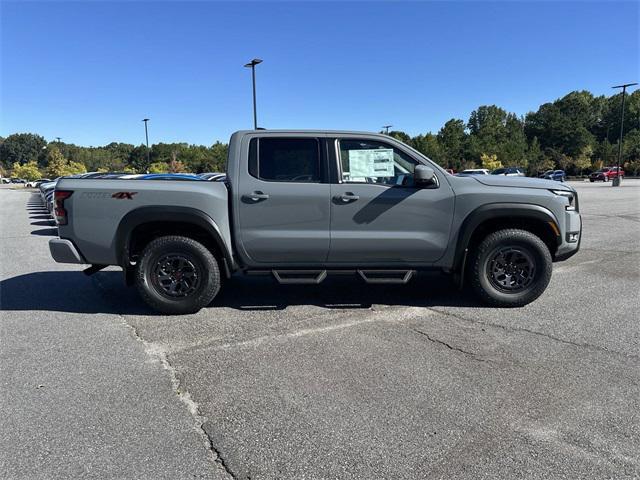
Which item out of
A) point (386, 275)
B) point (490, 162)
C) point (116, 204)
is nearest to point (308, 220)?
point (386, 275)

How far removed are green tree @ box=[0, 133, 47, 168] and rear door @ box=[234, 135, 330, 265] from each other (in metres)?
155

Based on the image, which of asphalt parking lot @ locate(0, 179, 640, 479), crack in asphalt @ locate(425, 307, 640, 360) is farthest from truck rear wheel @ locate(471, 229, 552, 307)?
crack in asphalt @ locate(425, 307, 640, 360)

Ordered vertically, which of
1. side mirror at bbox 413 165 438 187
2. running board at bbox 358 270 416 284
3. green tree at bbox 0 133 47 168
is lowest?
running board at bbox 358 270 416 284

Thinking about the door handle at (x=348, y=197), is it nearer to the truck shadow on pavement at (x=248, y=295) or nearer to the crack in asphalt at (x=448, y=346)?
the truck shadow on pavement at (x=248, y=295)

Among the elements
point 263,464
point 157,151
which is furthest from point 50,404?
point 157,151

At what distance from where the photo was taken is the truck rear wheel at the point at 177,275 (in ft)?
16.7

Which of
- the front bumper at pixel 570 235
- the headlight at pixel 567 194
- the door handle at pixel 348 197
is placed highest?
the door handle at pixel 348 197

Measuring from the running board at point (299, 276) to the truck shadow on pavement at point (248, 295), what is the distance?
479 millimetres

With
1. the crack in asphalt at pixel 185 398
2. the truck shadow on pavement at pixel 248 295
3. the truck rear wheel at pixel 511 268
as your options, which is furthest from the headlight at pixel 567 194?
the crack in asphalt at pixel 185 398

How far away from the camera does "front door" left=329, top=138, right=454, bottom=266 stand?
5.09 metres

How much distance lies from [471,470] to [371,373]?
128 centimetres

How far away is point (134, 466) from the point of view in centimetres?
259

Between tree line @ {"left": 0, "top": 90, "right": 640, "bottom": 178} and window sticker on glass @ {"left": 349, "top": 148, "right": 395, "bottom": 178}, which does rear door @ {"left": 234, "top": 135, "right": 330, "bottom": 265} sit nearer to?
window sticker on glass @ {"left": 349, "top": 148, "right": 395, "bottom": 178}

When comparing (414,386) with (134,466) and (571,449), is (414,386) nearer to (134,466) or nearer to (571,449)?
(571,449)
